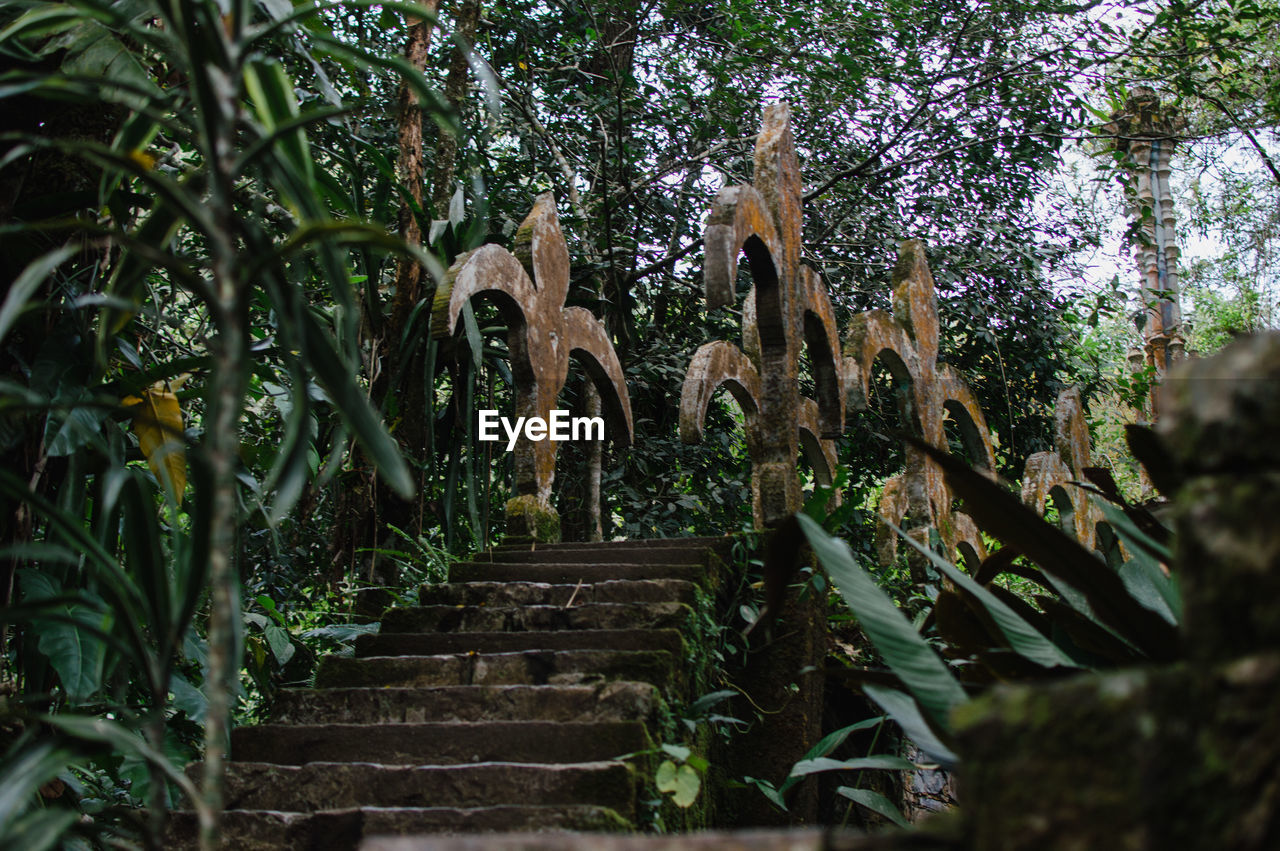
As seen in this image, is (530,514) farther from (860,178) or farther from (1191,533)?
(860,178)

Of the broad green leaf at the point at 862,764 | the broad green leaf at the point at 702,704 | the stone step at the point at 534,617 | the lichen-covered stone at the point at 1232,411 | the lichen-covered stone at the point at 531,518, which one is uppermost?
the lichen-covered stone at the point at 1232,411

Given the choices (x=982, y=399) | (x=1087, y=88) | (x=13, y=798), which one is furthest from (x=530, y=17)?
(x=13, y=798)

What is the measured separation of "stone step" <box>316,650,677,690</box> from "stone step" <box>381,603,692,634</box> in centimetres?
25

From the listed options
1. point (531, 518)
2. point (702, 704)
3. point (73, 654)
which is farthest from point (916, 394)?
point (73, 654)

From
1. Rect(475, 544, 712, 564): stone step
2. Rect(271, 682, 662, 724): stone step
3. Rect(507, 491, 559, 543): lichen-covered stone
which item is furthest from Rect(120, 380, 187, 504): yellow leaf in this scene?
Rect(507, 491, 559, 543): lichen-covered stone

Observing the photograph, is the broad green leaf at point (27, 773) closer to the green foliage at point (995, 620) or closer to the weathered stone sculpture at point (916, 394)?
the green foliage at point (995, 620)

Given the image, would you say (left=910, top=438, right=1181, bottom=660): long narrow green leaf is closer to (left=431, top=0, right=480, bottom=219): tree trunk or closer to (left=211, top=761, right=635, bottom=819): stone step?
(left=211, top=761, right=635, bottom=819): stone step

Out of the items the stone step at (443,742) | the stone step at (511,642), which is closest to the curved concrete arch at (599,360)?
the stone step at (511,642)

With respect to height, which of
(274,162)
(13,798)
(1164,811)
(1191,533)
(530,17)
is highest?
(530,17)

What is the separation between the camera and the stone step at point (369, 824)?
211 cm

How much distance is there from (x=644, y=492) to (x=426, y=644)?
4.03 m

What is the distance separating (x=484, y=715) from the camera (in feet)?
8.91

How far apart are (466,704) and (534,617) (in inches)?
20.3

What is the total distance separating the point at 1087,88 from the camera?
7.08 metres
